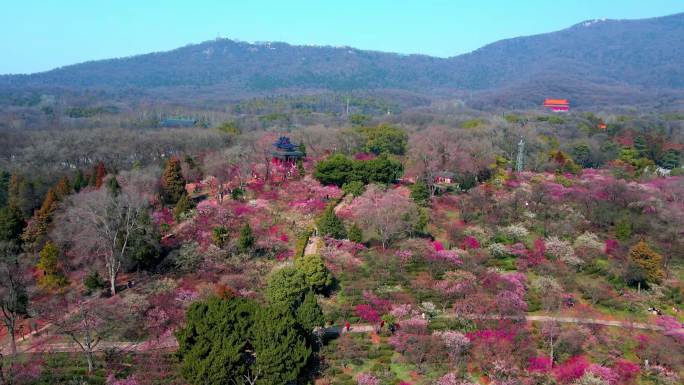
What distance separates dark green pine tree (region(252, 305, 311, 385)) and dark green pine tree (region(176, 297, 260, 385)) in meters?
0.35

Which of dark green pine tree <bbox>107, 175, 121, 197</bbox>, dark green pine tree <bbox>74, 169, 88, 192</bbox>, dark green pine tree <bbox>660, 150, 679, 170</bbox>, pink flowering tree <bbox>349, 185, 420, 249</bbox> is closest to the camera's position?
pink flowering tree <bbox>349, 185, 420, 249</bbox>

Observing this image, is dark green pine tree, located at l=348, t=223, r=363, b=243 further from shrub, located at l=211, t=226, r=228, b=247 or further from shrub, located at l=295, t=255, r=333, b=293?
shrub, located at l=211, t=226, r=228, b=247

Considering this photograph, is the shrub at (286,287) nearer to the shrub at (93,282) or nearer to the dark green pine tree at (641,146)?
the shrub at (93,282)

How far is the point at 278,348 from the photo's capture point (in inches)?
702

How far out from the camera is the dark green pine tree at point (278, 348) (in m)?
17.8

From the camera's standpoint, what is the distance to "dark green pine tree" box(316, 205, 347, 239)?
98.7 ft

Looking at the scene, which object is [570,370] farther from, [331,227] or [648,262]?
[331,227]

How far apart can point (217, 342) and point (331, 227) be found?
43.1 ft

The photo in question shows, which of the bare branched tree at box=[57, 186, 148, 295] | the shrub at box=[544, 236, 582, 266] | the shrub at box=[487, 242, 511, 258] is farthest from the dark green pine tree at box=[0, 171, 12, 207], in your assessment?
the shrub at box=[544, 236, 582, 266]

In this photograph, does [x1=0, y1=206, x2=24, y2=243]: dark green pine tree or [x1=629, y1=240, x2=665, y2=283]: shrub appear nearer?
[x1=629, y1=240, x2=665, y2=283]: shrub

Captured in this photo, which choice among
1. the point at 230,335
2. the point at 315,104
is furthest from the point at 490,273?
the point at 315,104

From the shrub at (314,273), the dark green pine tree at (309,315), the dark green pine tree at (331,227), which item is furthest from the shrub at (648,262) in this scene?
the dark green pine tree at (309,315)

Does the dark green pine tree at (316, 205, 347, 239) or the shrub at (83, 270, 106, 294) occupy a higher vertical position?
the dark green pine tree at (316, 205, 347, 239)

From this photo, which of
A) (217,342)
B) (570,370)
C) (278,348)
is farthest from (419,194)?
(217,342)
